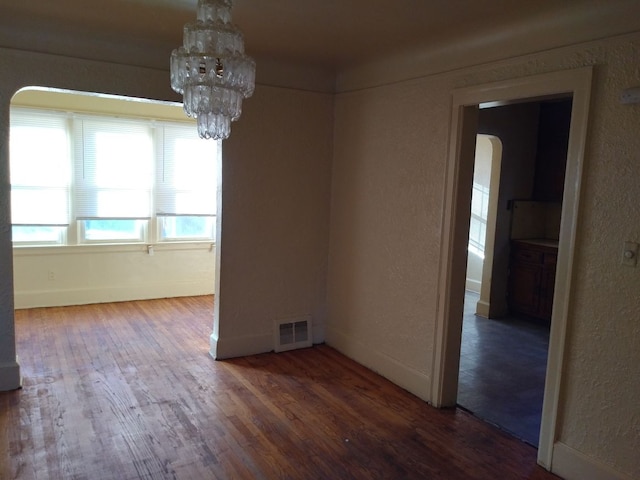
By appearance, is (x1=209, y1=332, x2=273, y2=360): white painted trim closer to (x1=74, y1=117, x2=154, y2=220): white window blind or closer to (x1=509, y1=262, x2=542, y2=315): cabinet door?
(x1=74, y1=117, x2=154, y2=220): white window blind

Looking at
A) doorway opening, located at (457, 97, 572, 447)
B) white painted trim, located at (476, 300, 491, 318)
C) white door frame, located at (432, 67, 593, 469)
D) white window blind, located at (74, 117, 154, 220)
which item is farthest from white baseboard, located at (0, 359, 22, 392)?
white painted trim, located at (476, 300, 491, 318)

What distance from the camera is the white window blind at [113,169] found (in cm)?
562

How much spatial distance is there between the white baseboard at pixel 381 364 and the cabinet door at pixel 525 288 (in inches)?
97.6

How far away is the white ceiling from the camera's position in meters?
2.55

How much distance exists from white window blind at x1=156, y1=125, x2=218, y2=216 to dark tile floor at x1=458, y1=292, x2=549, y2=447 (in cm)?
364

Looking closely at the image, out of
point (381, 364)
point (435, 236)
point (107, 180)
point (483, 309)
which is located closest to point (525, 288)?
point (483, 309)

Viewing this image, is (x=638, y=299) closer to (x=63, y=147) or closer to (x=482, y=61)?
(x=482, y=61)

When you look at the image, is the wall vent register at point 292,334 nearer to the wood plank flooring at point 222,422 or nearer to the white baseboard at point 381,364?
the wood plank flooring at point 222,422

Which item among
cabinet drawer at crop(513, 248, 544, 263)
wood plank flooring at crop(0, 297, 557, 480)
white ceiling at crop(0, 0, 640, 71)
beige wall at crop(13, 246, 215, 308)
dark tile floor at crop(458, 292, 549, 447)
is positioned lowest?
wood plank flooring at crop(0, 297, 557, 480)

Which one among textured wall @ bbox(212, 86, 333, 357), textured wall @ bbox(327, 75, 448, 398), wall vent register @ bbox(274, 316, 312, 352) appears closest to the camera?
textured wall @ bbox(327, 75, 448, 398)

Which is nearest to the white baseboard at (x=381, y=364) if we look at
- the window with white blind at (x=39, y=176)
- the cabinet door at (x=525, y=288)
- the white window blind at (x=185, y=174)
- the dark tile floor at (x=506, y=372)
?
the dark tile floor at (x=506, y=372)

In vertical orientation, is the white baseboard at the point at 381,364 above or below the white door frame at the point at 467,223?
below

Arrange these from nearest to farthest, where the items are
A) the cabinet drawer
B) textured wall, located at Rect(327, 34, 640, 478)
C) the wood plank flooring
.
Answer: textured wall, located at Rect(327, 34, 640, 478) < the wood plank flooring < the cabinet drawer

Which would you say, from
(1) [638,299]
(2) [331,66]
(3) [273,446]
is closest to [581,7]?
(1) [638,299]
